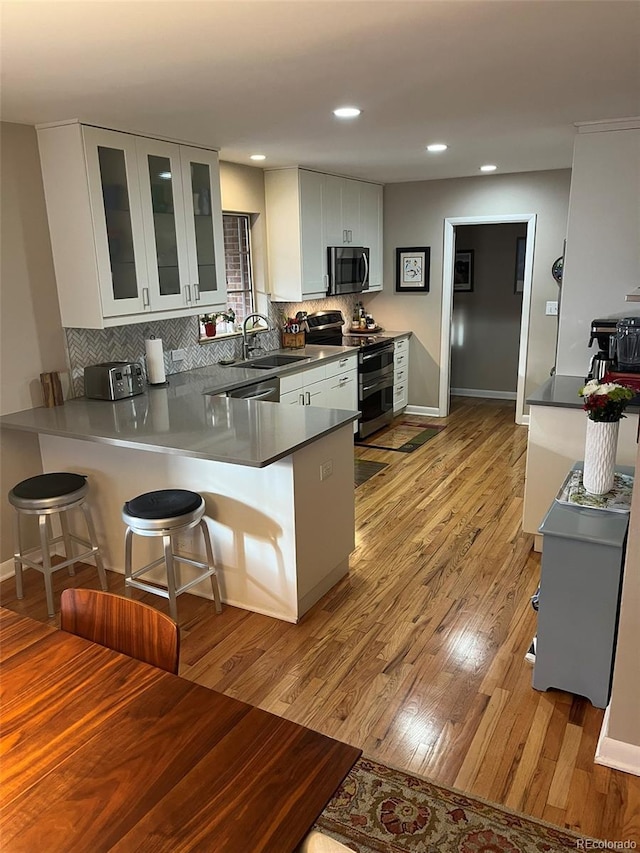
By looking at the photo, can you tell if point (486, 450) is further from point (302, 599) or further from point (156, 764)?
point (156, 764)

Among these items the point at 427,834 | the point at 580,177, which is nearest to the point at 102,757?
the point at 427,834

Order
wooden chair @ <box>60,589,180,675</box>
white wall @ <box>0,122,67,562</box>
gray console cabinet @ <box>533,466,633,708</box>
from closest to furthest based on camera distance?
wooden chair @ <box>60,589,180,675</box> → gray console cabinet @ <box>533,466,633,708</box> → white wall @ <box>0,122,67,562</box>

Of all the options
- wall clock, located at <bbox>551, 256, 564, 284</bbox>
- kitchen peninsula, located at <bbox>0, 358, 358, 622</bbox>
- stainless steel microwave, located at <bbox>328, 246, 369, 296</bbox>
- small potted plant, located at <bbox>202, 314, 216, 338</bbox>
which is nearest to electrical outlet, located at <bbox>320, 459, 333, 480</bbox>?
kitchen peninsula, located at <bbox>0, 358, 358, 622</bbox>

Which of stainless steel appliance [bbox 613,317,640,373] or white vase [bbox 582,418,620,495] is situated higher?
stainless steel appliance [bbox 613,317,640,373]

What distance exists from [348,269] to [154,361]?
8.51 feet

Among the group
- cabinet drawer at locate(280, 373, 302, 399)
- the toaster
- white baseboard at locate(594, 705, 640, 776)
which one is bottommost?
white baseboard at locate(594, 705, 640, 776)

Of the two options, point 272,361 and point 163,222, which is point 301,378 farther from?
point 163,222

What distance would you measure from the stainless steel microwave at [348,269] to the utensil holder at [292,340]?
0.53 m

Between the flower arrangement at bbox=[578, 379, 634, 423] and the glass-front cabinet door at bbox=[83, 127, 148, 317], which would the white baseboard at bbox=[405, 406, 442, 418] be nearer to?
the glass-front cabinet door at bbox=[83, 127, 148, 317]

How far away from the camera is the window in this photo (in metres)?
5.03

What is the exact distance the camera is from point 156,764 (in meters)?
1.16

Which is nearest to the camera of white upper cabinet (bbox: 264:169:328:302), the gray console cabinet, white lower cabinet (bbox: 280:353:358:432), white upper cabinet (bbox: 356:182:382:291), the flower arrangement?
the gray console cabinet

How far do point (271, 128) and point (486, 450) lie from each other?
3.34m

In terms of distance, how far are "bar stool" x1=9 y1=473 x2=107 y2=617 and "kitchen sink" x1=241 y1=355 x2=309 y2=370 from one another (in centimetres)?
193
